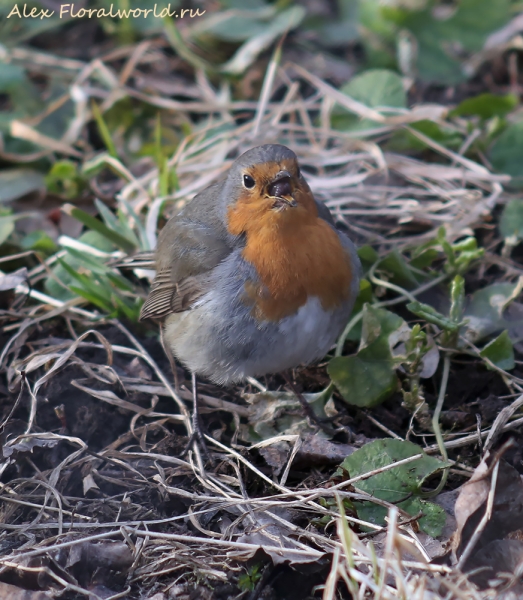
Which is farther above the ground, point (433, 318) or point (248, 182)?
point (248, 182)

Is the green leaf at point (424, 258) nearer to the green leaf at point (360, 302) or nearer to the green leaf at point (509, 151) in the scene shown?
the green leaf at point (360, 302)

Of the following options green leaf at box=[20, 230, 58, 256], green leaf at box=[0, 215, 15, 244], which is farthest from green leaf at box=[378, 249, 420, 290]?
green leaf at box=[0, 215, 15, 244]

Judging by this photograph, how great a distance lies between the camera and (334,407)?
3.55 metres

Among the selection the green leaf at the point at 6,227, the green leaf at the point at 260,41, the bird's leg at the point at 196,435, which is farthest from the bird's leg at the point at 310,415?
the green leaf at the point at 260,41

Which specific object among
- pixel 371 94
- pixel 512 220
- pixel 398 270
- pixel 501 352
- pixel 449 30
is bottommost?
pixel 501 352

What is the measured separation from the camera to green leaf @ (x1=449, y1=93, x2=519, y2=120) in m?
4.98

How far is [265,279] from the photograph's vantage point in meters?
3.28

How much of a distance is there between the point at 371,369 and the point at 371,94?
7.56 ft

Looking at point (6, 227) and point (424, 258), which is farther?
point (6, 227)

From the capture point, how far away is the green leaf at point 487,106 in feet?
16.3

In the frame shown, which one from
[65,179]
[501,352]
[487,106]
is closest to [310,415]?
[501,352]

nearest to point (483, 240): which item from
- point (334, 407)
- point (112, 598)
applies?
point (334, 407)

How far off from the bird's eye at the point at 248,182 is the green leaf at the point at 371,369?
85 cm

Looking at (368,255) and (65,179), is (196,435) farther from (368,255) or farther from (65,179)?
(65,179)
